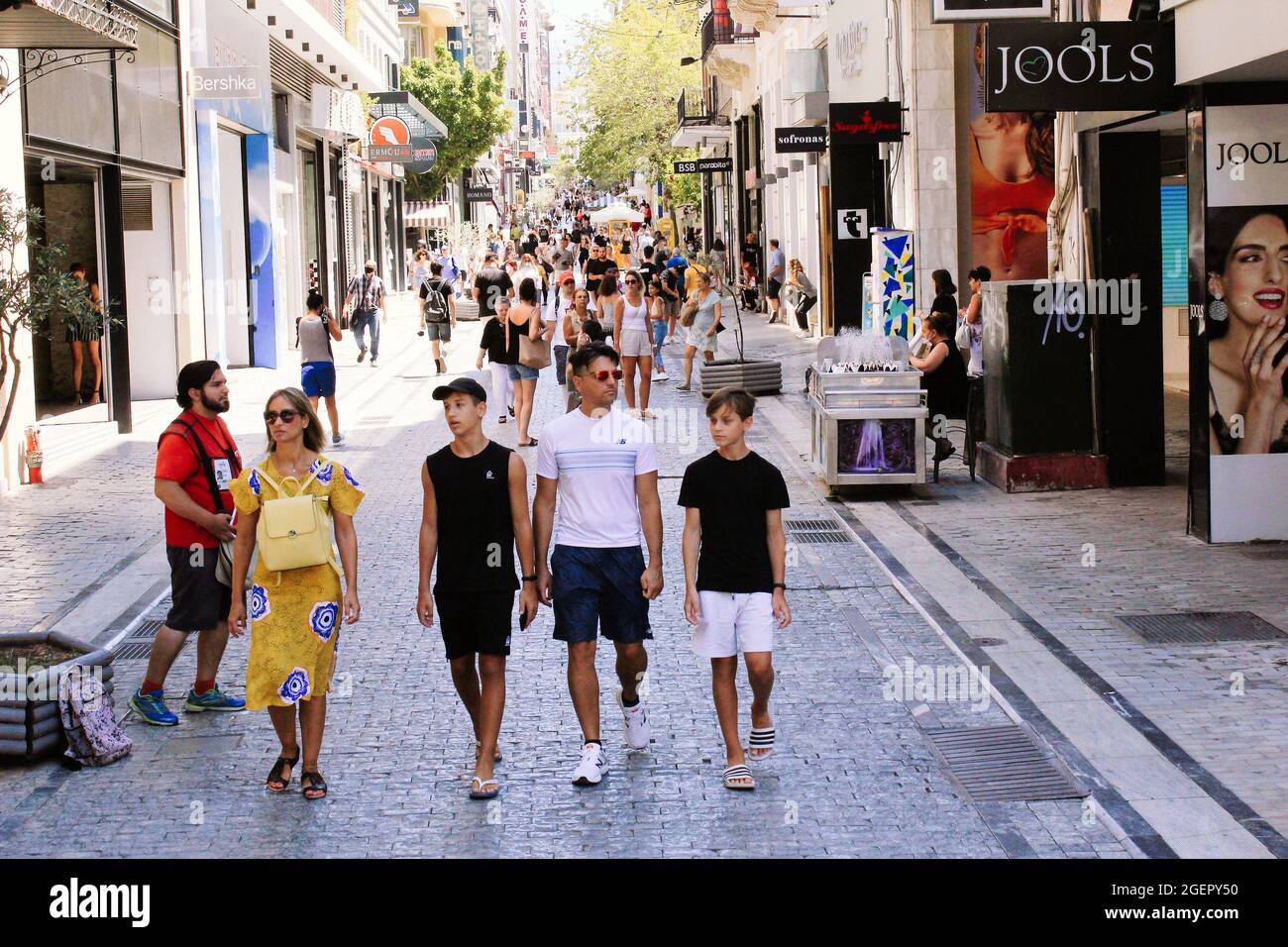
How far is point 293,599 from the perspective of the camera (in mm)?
6645

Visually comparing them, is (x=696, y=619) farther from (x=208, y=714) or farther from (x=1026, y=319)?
(x=1026, y=319)

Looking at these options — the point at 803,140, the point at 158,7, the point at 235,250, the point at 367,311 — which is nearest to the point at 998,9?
the point at 158,7

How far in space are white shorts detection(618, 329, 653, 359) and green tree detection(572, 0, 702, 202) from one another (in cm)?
4291

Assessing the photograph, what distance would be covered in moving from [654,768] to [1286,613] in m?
4.44

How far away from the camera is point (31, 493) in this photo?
15.0m

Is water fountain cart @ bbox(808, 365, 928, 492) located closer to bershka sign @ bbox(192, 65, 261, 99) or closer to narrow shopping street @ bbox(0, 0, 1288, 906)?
narrow shopping street @ bbox(0, 0, 1288, 906)

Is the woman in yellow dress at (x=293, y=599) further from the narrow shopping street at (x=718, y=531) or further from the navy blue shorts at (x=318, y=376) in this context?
the navy blue shorts at (x=318, y=376)

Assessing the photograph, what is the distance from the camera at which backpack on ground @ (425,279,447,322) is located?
2569 cm

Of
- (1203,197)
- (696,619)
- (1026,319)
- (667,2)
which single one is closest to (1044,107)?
(1203,197)

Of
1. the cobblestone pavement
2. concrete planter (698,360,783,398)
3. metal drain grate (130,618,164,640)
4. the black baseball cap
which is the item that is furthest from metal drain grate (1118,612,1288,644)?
concrete planter (698,360,783,398)

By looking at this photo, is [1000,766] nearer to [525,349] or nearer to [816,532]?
[816,532]

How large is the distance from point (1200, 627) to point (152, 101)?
1595 centimetres

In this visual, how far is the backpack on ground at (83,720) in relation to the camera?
7137mm

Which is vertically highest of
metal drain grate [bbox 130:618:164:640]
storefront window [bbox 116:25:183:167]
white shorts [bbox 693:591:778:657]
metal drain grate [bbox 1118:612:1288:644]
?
storefront window [bbox 116:25:183:167]
